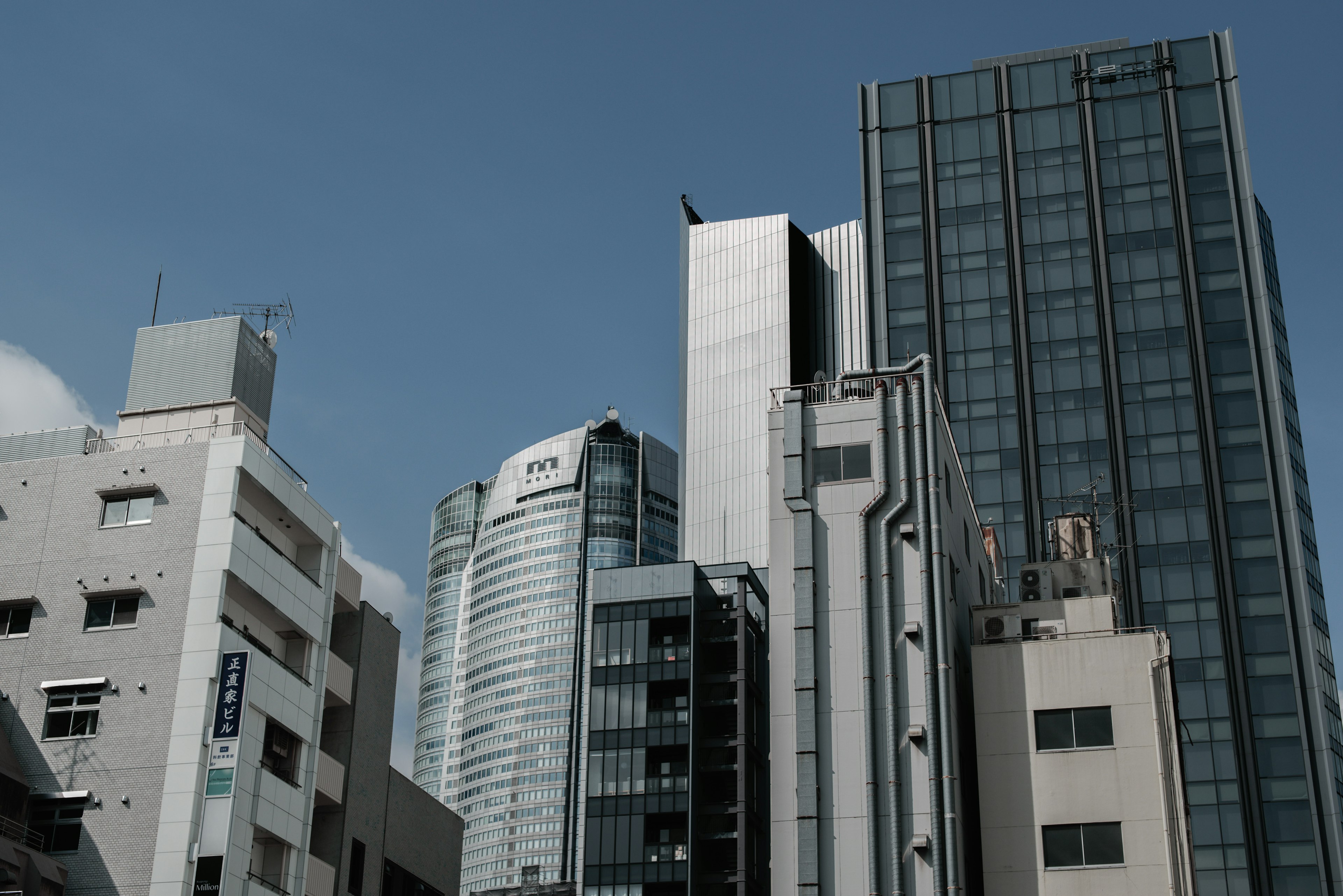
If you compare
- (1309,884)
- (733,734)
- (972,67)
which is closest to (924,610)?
(733,734)

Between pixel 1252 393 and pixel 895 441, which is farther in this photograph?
pixel 1252 393

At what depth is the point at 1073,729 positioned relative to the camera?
2621 inches

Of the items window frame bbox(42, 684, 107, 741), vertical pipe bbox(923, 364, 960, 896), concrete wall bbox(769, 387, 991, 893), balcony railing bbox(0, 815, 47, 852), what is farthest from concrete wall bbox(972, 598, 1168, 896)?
balcony railing bbox(0, 815, 47, 852)

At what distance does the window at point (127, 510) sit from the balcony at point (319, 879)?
57.8ft

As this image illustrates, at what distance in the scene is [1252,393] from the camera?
133 m

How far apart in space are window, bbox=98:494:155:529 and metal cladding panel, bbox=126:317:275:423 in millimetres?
8316

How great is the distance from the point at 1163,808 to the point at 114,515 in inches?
1931

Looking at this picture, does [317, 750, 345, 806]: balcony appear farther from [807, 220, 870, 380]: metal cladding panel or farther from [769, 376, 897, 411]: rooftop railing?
[807, 220, 870, 380]: metal cladding panel

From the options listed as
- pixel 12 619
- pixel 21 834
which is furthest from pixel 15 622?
pixel 21 834

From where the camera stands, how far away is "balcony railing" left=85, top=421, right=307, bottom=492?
72.9 meters

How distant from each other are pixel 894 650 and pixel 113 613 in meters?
35.1

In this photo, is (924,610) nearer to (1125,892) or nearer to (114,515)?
(1125,892)

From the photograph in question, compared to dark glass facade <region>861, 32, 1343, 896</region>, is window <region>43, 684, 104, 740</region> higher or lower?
lower

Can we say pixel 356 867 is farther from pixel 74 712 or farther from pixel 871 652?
pixel 871 652
